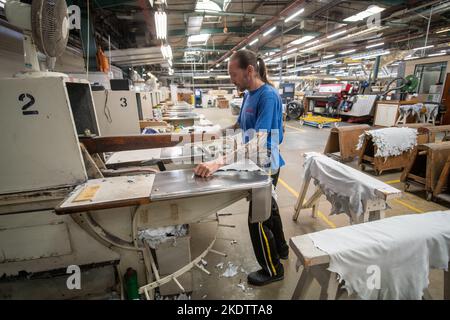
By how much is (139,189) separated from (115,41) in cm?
574

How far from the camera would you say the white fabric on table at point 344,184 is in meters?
1.62

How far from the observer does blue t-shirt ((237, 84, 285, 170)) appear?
57.2 inches

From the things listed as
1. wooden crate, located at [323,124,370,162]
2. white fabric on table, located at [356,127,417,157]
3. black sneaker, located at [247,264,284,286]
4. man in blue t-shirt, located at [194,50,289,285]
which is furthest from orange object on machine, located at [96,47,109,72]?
white fabric on table, located at [356,127,417,157]

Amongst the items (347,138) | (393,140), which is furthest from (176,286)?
(347,138)

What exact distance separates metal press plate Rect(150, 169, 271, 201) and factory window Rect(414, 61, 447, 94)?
10.5m

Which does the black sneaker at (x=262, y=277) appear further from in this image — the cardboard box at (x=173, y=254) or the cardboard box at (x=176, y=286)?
the cardboard box at (x=173, y=254)

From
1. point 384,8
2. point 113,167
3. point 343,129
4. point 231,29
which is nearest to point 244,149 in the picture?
point 113,167

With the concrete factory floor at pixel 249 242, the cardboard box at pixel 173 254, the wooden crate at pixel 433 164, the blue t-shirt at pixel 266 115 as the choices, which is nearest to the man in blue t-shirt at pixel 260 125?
the blue t-shirt at pixel 266 115

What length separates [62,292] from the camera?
4.47 feet

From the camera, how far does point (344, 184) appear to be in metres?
1.83

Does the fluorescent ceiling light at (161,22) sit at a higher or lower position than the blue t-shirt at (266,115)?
higher

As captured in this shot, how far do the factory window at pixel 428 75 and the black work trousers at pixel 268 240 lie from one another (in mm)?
10124

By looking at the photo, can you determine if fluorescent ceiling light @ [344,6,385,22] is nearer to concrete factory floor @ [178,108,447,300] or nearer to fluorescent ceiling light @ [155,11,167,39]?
concrete factory floor @ [178,108,447,300]

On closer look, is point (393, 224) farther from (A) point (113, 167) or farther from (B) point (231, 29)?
(B) point (231, 29)
